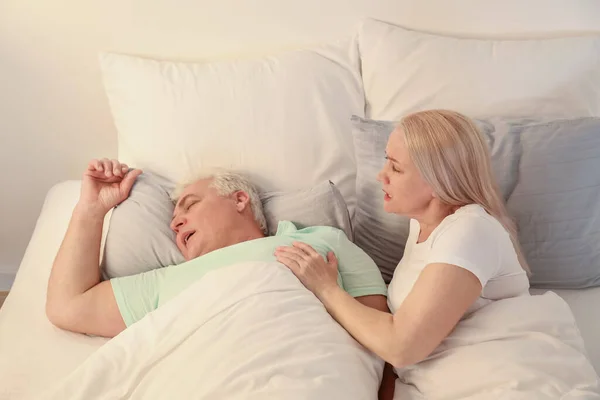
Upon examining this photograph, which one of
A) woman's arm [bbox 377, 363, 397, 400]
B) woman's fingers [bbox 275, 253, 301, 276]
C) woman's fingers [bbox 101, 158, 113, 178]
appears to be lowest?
woman's arm [bbox 377, 363, 397, 400]

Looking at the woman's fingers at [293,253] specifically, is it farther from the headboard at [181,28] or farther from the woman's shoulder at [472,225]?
the headboard at [181,28]

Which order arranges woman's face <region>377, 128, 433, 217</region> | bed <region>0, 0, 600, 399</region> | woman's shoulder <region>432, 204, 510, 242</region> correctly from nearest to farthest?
1. woman's shoulder <region>432, 204, 510, 242</region>
2. woman's face <region>377, 128, 433, 217</region>
3. bed <region>0, 0, 600, 399</region>

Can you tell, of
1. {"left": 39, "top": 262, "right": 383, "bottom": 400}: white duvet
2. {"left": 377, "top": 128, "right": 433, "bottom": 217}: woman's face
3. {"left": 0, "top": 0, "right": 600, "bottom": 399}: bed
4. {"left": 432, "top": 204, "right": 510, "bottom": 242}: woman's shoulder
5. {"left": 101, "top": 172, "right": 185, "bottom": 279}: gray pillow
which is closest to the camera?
{"left": 39, "top": 262, "right": 383, "bottom": 400}: white duvet

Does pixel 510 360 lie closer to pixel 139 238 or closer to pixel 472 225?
pixel 472 225

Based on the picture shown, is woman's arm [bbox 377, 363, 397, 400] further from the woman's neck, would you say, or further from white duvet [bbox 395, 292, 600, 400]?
the woman's neck

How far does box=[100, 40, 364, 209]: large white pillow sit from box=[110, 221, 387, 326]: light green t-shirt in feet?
0.91

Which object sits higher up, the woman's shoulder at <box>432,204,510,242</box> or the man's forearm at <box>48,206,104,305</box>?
the woman's shoulder at <box>432,204,510,242</box>

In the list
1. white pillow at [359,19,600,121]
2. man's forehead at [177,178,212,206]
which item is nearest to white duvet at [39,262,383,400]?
man's forehead at [177,178,212,206]

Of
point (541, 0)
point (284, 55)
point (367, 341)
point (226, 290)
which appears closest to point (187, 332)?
point (226, 290)

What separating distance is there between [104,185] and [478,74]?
1067 mm

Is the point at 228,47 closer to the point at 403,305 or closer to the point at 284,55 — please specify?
the point at 284,55

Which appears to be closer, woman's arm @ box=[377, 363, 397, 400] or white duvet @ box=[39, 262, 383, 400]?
white duvet @ box=[39, 262, 383, 400]

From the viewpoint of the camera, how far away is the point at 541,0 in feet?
5.98

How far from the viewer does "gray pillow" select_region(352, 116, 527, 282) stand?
5.19 ft
